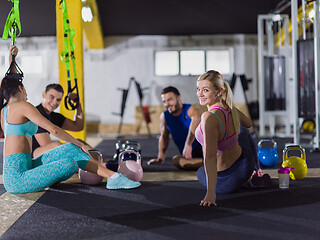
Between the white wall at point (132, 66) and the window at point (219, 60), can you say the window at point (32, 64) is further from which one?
the window at point (219, 60)

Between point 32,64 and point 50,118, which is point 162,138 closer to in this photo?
point 50,118

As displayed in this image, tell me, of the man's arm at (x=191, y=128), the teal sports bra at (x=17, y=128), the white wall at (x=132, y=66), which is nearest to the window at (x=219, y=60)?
the white wall at (x=132, y=66)

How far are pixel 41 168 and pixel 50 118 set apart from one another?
1026mm

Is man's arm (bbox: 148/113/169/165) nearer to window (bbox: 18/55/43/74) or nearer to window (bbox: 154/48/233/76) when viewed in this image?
window (bbox: 154/48/233/76)

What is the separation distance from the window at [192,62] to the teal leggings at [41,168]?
25.9 feet

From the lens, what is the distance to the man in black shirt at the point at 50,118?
12.1 ft

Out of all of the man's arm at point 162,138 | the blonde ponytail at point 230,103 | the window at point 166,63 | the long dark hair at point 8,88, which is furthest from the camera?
the window at point 166,63

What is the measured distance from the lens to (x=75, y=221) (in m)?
2.35

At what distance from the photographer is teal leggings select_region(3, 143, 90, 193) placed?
2916 millimetres

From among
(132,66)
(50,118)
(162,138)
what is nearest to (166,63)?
(132,66)

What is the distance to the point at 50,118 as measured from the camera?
12.7 feet

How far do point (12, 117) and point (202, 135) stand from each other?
135cm

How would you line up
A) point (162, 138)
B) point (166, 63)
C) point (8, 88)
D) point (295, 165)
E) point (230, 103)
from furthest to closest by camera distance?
1. point (166, 63)
2. point (162, 138)
3. point (295, 165)
4. point (8, 88)
5. point (230, 103)

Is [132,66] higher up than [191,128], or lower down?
higher up
